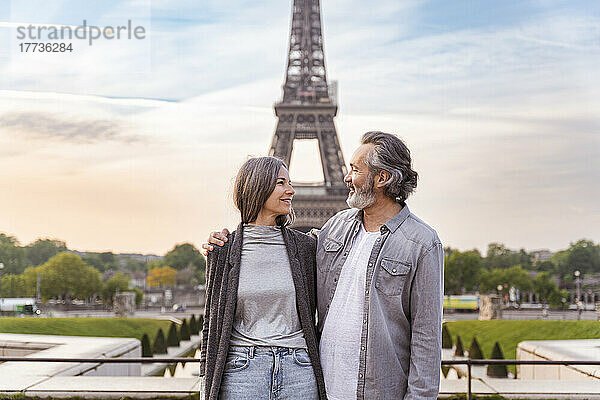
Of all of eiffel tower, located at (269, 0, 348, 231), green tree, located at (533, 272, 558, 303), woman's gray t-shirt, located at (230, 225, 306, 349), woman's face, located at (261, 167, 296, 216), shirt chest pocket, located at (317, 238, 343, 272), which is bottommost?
green tree, located at (533, 272, 558, 303)

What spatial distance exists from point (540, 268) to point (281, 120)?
37.0 m

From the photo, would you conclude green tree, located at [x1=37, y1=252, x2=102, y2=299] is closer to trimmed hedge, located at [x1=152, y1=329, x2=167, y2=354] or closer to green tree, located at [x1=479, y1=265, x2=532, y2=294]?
trimmed hedge, located at [x1=152, y1=329, x2=167, y2=354]

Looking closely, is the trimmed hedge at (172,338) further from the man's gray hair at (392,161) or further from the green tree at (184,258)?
the green tree at (184,258)

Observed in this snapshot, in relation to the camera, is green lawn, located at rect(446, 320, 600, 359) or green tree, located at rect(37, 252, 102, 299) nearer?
green lawn, located at rect(446, 320, 600, 359)

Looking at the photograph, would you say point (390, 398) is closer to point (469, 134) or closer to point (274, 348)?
point (274, 348)

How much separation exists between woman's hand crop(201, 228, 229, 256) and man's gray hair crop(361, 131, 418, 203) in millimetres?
696

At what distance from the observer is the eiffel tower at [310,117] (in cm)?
3756

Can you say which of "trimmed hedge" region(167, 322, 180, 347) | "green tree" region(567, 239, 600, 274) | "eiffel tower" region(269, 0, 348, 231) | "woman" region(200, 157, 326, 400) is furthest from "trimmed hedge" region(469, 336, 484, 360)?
"green tree" region(567, 239, 600, 274)

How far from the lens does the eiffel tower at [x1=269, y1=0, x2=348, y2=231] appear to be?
37.6 metres

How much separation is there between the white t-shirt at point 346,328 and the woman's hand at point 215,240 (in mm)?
529

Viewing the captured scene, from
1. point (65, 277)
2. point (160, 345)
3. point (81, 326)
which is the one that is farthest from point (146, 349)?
point (65, 277)

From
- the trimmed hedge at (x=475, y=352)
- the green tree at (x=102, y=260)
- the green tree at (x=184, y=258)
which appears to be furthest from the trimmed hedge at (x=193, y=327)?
the green tree at (x=184, y=258)

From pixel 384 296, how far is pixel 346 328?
0.68ft

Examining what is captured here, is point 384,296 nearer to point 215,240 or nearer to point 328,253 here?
point 328,253
